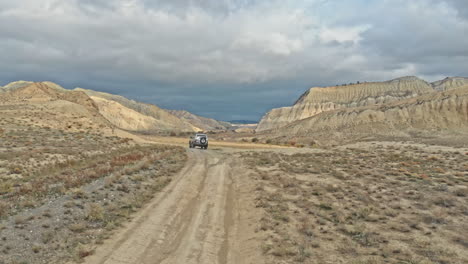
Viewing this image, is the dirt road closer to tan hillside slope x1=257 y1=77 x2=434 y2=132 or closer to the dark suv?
the dark suv

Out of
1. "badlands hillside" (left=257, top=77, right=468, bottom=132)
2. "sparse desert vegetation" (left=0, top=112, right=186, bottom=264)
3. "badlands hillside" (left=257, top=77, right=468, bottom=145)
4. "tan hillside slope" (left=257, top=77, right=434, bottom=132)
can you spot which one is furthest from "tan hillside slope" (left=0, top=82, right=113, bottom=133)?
"tan hillside slope" (left=257, top=77, right=434, bottom=132)

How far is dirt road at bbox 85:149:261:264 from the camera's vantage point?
8492mm

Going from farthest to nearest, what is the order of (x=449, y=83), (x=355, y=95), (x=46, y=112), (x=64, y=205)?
1. (x=449, y=83)
2. (x=355, y=95)
3. (x=46, y=112)
4. (x=64, y=205)

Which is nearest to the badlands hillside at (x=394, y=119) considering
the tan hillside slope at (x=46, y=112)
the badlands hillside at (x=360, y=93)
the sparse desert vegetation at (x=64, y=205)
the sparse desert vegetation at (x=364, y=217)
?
the tan hillside slope at (x=46, y=112)

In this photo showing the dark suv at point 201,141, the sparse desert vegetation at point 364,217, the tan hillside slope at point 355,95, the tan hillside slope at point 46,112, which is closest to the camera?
the sparse desert vegetation at point 364,217

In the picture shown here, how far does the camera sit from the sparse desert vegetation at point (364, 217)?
29.0ft

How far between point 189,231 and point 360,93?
192m

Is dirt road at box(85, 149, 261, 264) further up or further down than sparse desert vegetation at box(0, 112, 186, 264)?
further down

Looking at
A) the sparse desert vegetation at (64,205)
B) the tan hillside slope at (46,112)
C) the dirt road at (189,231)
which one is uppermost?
the tan hillside slope at (46,112)

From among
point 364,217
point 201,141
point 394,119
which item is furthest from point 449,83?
point 364,217

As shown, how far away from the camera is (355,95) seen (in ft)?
609

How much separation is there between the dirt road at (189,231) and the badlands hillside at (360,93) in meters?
164

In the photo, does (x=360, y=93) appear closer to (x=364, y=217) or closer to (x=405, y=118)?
(x=405, y=118)

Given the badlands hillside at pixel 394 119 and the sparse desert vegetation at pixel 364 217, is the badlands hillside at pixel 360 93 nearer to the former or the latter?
the badlands hillside at pixel 394 119
